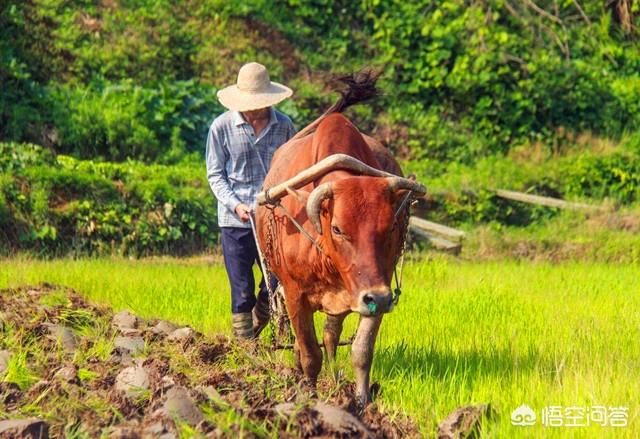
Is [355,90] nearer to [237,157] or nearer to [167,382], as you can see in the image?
[237,157]

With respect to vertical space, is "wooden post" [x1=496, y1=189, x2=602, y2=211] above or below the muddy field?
below

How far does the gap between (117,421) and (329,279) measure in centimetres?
129

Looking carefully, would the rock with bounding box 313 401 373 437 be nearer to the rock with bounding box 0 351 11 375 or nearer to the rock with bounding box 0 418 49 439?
the rock with bounding box 0 418 49 439

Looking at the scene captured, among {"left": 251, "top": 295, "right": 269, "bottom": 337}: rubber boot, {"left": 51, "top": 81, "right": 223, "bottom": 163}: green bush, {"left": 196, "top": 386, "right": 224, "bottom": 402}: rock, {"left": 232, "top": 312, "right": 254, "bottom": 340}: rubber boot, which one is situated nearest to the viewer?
{"left": 196, "top": 386, "right": 224, "bottom": 402}: rock

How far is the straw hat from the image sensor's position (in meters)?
6.39

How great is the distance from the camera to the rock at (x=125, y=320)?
6.72 meters

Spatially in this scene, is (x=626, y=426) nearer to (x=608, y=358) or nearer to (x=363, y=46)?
(x=608, y=358)

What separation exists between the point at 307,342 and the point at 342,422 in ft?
5.35

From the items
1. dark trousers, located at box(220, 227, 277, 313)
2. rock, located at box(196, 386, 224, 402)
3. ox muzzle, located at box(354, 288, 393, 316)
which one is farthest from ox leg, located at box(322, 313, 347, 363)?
rock, located at box(196, 386, 224, 402)

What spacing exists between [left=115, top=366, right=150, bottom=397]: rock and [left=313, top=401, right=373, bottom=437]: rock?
0.91m

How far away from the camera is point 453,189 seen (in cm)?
1273

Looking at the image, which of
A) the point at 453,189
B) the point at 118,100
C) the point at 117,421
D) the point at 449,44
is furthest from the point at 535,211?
the point at 117,421

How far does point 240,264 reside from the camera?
21.8 ft

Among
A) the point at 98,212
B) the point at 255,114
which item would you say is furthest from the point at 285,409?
the point at 98,212
